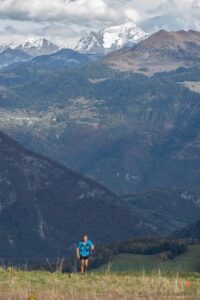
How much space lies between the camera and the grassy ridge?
48.4 m

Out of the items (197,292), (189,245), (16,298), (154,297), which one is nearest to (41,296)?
(16,298)

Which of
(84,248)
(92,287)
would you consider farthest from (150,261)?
(92,287)

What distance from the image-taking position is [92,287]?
5162cm

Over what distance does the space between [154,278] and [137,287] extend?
4.43 metres

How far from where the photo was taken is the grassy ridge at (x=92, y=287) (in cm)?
4844

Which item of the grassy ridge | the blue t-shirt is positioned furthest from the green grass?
the grassy ridge

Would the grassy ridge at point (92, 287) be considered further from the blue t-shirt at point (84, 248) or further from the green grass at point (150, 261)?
the green grass at point (150, 261)

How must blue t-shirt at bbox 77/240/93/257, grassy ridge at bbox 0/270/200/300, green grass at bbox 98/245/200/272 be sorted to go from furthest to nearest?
green grass at bbox 98/245/200/272
blue t-shirt at bbox 77/240/93/257
grassy ridge at bbox 0/270/200/300

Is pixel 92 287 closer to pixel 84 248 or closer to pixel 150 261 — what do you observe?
pixel 84 248

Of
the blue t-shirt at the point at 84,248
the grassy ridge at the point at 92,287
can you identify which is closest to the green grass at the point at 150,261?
the blue t-shirt at the point at 84,248

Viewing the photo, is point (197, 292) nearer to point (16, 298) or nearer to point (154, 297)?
point (154, 297)

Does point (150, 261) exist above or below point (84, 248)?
below

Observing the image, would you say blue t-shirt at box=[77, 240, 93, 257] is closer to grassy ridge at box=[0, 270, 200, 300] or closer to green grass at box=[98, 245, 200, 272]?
grassy ridge at box=[0, 270, 200, 300]

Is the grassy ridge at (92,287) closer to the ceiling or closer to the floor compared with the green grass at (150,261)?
closer to the ceiling
